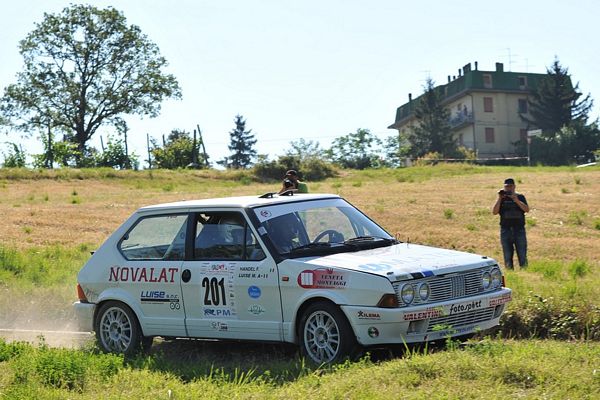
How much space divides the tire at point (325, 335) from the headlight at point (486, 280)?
1406 mm

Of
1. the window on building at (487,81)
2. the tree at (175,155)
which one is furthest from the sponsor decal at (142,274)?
the window on building at (487,81)

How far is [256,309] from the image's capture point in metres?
9.59

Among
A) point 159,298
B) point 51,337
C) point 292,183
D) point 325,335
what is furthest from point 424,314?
point 292,183

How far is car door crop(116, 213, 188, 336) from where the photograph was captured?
10.2 m

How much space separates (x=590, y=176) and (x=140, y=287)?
32.0m

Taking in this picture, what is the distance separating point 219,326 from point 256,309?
0.51m

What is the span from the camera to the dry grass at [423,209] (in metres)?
22.4

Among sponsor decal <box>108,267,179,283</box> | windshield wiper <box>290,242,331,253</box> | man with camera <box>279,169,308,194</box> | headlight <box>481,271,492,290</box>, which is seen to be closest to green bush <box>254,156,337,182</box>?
man with camera <box>279,169,308,194</box>

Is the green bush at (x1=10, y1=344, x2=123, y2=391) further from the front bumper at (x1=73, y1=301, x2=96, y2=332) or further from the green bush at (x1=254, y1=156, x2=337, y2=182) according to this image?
the green bush at (x1=254, y1=156, x2=337, y2=182)

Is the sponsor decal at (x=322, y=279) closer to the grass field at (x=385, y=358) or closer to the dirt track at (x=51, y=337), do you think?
the grass field at (x=385, y=358)

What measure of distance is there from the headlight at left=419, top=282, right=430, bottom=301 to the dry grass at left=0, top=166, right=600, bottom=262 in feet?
34.2

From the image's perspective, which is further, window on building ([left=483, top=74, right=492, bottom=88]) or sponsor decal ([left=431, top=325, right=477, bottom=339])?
window on building ([left=483, top=74, right=492, bottom=88])

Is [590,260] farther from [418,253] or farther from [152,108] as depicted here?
[152,108]

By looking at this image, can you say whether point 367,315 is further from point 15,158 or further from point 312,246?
point 15,158
